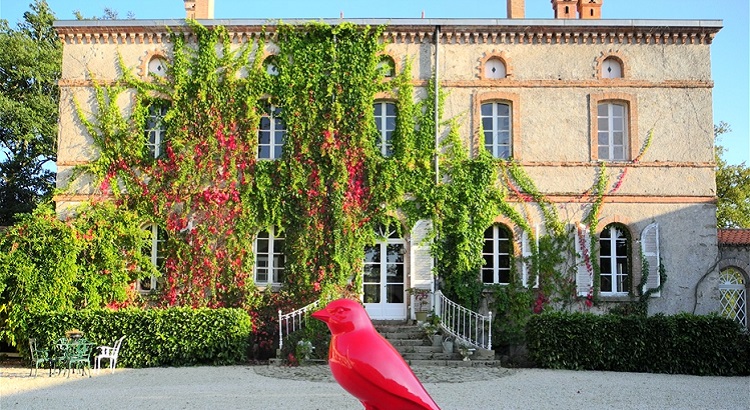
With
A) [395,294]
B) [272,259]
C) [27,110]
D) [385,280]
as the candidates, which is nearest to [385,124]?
[385,280]

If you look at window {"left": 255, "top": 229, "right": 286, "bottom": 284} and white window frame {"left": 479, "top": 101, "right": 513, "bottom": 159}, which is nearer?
window {"left": 255, "top": 229, "right": 286, "bottom": 284}

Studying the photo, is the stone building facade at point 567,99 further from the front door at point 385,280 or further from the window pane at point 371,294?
the window pane at point 371,294

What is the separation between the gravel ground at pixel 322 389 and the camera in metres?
8.70

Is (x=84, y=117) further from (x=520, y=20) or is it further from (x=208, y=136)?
(x=520, y=20)

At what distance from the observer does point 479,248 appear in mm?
15062

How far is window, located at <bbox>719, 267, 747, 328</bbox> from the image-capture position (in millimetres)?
16188

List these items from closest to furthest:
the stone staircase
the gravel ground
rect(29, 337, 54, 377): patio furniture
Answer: the gravel ground
rect(29, 337, 54, 377): patio furniture
the stone staircase

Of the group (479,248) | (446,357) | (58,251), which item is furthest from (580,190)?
(58,251)

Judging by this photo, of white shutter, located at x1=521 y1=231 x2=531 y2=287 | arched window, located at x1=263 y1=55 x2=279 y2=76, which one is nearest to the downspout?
white shutter, located at x1=521 y1=231 x2=531 y2=287

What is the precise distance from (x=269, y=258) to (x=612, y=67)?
925 cm

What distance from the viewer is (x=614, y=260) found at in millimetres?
15406

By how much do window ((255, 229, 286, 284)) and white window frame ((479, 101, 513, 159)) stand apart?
211 inches

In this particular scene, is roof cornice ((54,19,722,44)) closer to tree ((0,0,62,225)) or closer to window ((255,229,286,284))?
window ((255,229,286,284))

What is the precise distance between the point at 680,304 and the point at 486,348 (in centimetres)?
472
